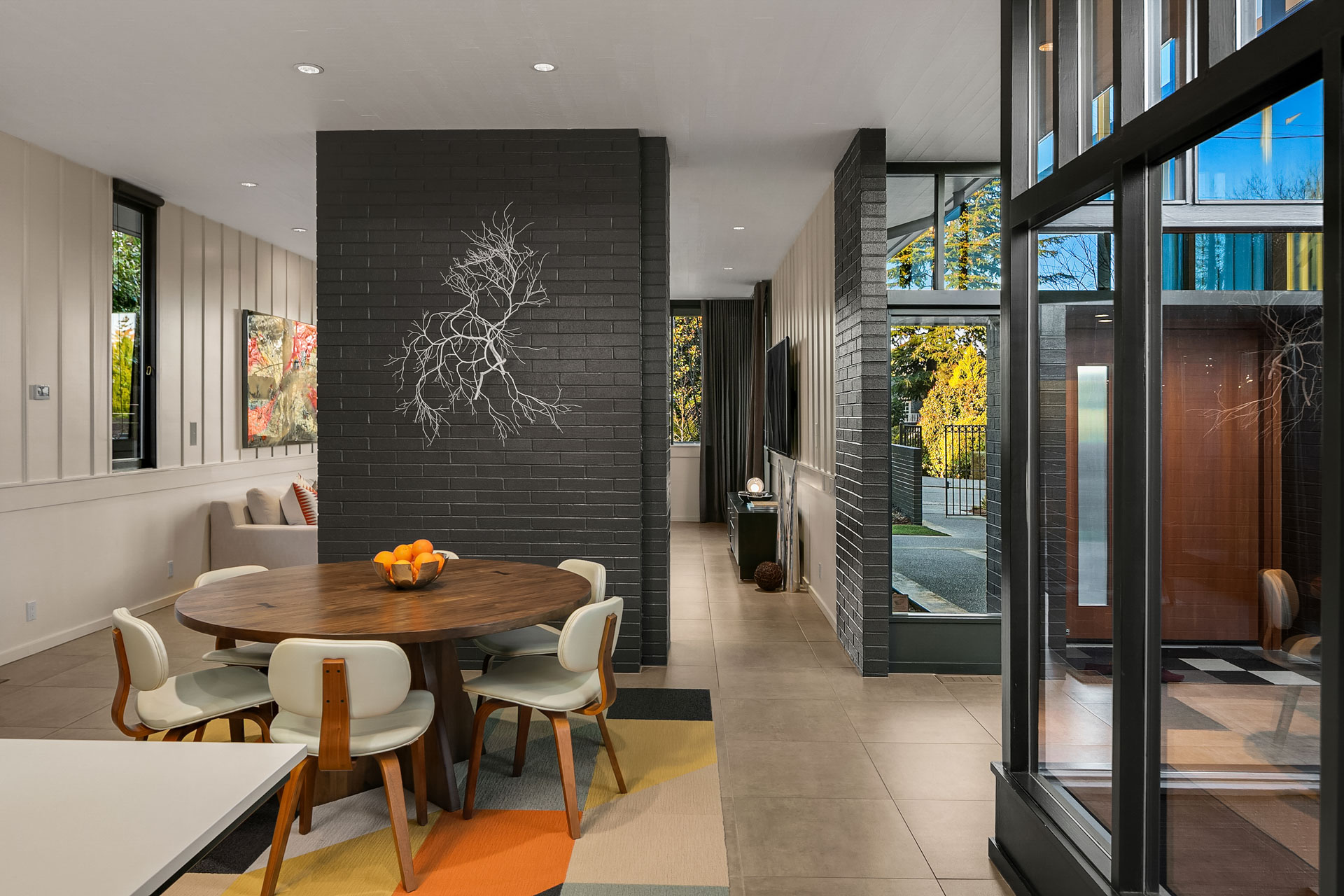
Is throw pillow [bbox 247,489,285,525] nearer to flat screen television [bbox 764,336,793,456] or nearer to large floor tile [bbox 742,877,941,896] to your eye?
flat screen television [bbox 764,336,793,456]

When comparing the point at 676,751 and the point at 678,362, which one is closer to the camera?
the point at 676,751

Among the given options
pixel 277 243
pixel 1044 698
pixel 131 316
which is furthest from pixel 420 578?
pixel 277 243

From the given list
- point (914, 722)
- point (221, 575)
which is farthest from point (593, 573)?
point (914, 722)

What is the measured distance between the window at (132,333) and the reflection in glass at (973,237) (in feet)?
17.1

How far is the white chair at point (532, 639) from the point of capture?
3.38 meters

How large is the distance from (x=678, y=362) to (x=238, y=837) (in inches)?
353

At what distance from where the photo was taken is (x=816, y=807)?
2967mm

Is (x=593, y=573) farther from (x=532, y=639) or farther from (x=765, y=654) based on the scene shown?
(x=765, y=654)

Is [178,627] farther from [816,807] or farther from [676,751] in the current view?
[816,807]

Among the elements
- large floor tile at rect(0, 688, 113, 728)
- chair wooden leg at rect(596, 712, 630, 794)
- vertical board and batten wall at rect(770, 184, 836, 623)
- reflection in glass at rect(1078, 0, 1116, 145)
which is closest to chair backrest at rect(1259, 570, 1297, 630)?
reflection in glass at rect(1078, 0, 1116, 145)

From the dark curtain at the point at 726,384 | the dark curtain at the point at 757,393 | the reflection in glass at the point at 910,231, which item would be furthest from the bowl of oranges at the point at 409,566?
the dark curtain at the point at 726,384

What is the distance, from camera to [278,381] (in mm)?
7570

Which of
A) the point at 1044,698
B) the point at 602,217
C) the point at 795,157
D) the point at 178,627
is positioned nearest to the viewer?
the point at 1044,698

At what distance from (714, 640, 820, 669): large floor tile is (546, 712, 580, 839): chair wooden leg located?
197 centimetres
